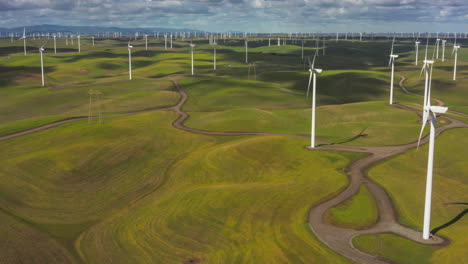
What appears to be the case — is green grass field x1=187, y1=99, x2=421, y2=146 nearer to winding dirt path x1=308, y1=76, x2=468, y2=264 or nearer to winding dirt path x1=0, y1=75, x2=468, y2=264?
winding dirt path x1=0, y1=75, x2=468, y2=264

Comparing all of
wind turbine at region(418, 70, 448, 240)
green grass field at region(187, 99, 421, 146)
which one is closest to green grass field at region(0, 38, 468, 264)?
green grass field at region(187, 99, 421, 146)

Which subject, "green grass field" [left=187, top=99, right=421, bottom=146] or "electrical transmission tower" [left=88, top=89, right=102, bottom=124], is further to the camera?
"electrical transmission tower" [left=88, top=89, right=102, bottom=124]

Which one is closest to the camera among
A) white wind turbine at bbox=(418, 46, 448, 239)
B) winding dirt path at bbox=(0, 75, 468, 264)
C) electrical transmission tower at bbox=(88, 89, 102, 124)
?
white wind turbine at bbox=(418, 46, 448, 239)

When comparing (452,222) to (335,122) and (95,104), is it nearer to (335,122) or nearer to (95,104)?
(335,122)

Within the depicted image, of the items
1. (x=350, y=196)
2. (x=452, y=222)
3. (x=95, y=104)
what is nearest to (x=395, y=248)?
(x=452, y=222)

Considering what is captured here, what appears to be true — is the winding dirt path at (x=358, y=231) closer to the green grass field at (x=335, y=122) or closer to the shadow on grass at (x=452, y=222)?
the shadow on grass at (x=452, y=222)

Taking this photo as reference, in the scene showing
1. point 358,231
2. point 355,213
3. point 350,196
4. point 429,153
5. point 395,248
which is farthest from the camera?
point 350,196

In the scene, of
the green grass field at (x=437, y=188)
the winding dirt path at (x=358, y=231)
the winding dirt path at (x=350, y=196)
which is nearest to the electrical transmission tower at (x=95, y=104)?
the winding dirt path at (x=350, y=196)

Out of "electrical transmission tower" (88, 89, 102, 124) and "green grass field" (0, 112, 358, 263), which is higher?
"electrical transmission tower" (88, 89, 102, 124)

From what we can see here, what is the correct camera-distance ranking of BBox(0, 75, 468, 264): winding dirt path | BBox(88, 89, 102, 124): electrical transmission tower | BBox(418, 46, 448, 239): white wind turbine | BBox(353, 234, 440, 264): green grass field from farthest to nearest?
BBox(88, 89, 102, 124): electrical transmission tower < BBox(0, 75, 468, 264): winding dirt path < BBox(418, 46, 448, 239): white wind turbine < BBox(353, 234, 440, 264): green grass field

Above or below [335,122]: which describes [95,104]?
above

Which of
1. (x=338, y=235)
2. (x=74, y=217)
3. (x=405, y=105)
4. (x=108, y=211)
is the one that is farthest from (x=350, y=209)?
(x=405, y=105)
